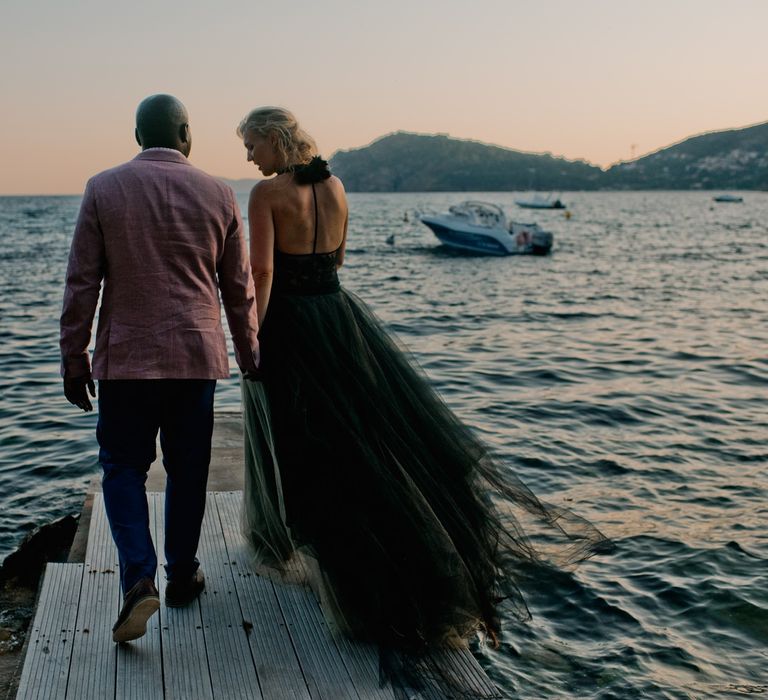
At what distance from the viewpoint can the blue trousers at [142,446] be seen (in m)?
3.37

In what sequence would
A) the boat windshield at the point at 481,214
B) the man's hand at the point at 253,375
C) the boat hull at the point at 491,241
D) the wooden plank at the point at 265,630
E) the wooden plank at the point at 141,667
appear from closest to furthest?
the wooden plank at the point at 141,667, the wooden plank at the point at 265,630, the man's hand at the point at 253,375, the boat hull at the point at 491,241, the boat windshield at the point at 481,214

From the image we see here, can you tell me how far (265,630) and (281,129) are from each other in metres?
2.11

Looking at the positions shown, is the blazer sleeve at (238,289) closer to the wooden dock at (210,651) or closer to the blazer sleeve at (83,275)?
the blazer sleeve at (83,275)

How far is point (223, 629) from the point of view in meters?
3.63

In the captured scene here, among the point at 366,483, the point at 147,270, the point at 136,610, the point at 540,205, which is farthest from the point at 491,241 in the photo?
A: the point at 540,205

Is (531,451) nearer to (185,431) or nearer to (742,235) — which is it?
(185,431)

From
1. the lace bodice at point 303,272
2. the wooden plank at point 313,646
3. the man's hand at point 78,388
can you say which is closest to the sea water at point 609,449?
the wooden plank at point 313,646

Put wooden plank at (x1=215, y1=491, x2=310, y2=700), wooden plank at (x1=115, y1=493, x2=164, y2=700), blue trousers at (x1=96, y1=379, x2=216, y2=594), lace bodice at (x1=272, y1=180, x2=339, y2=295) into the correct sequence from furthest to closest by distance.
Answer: lace bodice at (x1=272, y1=180, x2=339, y2=295)
blue trousers at (x1=96, y1=379, x2=216, y2=594)
wooden plank at (x1=215, y1=491, x2=310, y2=700)
wooden plank at (x1=115, y1=493, x2=164, y2=700)

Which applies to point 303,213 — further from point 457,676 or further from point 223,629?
point 457,676

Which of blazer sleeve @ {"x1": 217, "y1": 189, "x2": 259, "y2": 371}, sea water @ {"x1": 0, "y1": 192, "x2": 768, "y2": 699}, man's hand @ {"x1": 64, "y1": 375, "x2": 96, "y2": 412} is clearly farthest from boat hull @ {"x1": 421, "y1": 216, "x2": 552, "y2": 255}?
man's hand @ {"x1": 64, "y1": 375, "x2": 96, "y2": 412}

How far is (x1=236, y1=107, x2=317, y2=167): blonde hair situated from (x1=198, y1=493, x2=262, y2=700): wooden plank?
192cm

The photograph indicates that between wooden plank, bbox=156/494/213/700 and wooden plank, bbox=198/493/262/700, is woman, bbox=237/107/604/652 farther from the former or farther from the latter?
wooden plank, bbox=156/494/213/700

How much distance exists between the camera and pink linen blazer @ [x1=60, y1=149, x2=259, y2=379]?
126 inches

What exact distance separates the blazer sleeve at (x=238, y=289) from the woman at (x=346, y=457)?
0.70 ft
